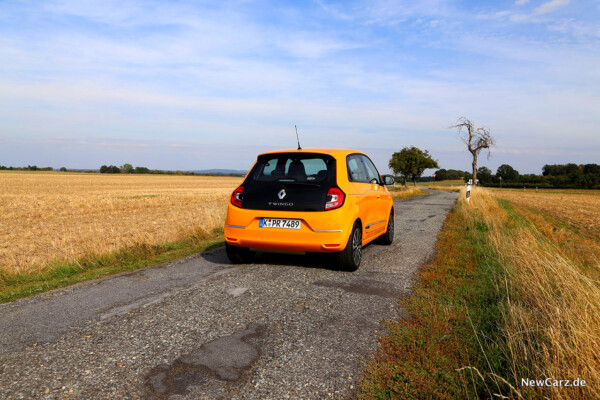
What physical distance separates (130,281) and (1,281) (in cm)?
225

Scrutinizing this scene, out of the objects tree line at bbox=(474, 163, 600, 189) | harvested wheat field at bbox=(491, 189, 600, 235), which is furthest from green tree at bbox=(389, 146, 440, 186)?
tree line at bbox=(474, 163, 600, 189)

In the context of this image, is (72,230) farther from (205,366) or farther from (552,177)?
(552,177)

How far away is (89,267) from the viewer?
6.75 m

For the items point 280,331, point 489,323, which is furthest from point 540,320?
point 280,331

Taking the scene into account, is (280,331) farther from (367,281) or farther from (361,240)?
(361,240)

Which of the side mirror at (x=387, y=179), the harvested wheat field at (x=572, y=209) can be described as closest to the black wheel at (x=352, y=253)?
the side mirror at (x=387, y=179)

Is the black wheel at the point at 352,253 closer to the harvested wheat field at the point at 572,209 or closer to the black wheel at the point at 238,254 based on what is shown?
the black wheel at the point at 238,254

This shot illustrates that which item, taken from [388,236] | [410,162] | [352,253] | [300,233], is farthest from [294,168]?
[410,162]

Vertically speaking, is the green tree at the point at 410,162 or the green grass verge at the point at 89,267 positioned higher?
the green tree at the point at 410,162

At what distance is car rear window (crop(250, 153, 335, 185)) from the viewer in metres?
5.86

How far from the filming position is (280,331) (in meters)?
3.59

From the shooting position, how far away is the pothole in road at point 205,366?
2.66 metres

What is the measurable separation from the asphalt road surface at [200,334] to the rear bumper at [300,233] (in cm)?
43

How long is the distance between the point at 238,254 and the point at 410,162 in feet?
177
